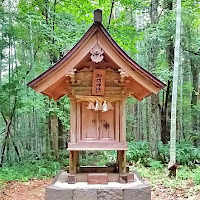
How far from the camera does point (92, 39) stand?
3307 mm

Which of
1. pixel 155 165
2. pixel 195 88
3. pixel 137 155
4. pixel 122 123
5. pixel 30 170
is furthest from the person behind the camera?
pixel 195 88

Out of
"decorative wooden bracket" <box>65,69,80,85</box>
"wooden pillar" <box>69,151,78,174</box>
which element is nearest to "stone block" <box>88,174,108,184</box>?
"wooden pillar" <box>69,151,78,174</box>

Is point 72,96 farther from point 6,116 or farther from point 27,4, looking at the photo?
point 6,116

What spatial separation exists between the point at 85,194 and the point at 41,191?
A: 143 inches

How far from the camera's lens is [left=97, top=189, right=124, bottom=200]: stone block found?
3242 millimetres

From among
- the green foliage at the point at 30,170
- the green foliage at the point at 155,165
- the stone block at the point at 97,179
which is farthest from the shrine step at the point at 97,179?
the green foliage at the point at 155,165

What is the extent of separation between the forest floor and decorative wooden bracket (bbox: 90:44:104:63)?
3740 mm

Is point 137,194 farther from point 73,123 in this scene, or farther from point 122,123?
point 73,123

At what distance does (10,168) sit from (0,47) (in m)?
4.11

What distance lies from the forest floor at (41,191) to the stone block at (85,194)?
287 cm

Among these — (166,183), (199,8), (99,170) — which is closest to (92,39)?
(99,170)

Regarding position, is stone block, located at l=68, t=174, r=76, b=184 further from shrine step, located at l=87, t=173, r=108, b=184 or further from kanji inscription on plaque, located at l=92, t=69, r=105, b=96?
kanji inscription on plaque, located at l=92, t=69, r=105, b=96

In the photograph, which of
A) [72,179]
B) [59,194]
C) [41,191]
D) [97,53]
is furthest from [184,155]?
[97,53]

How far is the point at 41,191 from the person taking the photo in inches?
254
